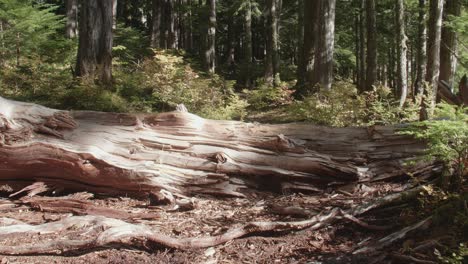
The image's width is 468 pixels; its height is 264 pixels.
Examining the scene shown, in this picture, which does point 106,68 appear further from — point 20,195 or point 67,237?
point 67,237

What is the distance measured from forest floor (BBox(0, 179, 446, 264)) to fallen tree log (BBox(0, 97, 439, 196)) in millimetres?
219

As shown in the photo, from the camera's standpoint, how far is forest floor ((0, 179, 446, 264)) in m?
3.91

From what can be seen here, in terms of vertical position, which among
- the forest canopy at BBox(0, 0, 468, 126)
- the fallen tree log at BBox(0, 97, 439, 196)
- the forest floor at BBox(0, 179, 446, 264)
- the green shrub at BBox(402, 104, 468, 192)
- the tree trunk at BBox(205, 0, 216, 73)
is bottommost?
the forest floor at BBox(0, 179, 446, 264)

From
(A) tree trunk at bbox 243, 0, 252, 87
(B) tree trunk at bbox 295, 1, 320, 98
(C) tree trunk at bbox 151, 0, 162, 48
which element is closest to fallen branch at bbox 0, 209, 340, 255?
(B) tree trunk at bbox 295, 1, 320, 98

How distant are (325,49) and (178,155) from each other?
22.8 feet

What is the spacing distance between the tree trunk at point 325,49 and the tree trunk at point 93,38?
17.8ft

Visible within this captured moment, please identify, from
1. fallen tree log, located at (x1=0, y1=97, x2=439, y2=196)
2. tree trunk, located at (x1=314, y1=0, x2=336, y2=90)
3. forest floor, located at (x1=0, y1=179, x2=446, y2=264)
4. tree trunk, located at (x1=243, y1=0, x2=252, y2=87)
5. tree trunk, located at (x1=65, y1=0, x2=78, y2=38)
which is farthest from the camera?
tree trunk, located at (x1=243, y1=0, x2=252, y2=87)

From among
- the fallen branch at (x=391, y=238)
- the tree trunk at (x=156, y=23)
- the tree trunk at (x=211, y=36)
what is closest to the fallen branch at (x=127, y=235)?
the fallen branch at (x=391, y=238)

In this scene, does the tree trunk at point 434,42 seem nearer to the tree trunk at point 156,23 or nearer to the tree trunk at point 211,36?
the tree trunk at point 211,36

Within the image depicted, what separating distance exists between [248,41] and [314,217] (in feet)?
68.5

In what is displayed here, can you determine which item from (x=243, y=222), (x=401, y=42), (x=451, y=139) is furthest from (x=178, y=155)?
(x=401, y=42)

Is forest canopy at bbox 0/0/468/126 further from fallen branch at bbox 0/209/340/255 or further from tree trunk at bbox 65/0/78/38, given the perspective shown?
tree trunk at bbox 65/0/78/38

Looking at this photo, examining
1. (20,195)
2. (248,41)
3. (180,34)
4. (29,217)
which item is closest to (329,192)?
(29,217)

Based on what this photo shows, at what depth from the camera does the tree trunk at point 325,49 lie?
11.4m
